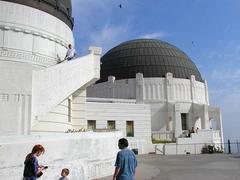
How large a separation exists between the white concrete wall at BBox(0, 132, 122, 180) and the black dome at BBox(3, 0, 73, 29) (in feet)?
31.4

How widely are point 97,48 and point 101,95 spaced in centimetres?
2484

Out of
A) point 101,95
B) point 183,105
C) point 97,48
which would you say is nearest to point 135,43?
point 101,95

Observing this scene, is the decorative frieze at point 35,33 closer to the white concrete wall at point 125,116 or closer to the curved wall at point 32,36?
the curved wall at point 32,36

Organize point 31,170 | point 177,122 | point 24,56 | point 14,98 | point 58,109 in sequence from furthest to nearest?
point 177,122
point 24,56
point 58,109
point 14,98
point 31,170

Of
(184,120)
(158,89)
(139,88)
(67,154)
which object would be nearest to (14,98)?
(67,154)

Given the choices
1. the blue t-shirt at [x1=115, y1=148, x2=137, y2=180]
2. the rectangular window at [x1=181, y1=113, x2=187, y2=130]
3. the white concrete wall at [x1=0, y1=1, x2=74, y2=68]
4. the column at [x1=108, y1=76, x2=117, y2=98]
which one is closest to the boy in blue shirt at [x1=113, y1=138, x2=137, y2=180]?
the blue t-shirt at [x1=115, y1=148, x2=137, y2=180]

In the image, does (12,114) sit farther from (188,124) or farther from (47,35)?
(188,124)

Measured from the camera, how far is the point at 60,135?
1070 centimetres

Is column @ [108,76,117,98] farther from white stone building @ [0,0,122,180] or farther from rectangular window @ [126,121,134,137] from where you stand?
white stone building @ [0,0,122,180]

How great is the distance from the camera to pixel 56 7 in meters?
19.4

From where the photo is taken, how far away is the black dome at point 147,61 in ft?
135

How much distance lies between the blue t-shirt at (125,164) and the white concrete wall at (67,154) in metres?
4.22

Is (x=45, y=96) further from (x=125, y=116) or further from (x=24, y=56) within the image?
(x=125, y=116)

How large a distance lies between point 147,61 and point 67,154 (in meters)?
32.2
